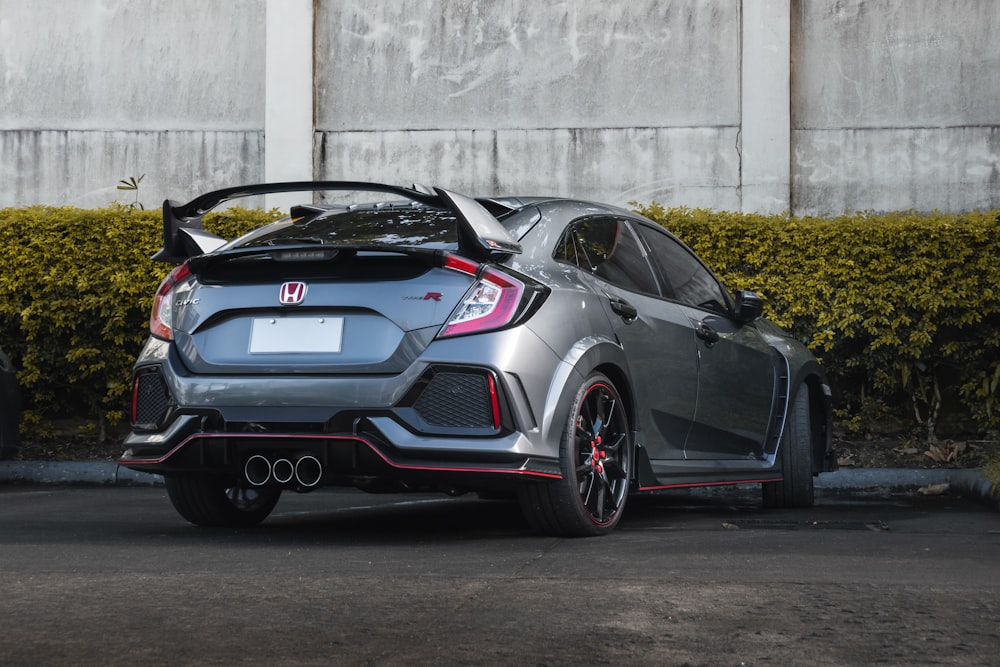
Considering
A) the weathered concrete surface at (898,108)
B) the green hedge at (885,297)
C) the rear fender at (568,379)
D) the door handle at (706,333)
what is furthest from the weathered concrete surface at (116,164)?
the rear fender at (568,379)

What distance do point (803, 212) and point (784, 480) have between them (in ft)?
16.4

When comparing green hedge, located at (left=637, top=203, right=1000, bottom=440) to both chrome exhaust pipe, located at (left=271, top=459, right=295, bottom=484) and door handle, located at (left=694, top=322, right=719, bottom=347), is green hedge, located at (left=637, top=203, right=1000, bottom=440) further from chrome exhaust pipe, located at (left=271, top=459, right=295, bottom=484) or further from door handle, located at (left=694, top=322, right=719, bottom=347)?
chrome exhaust pipe, located at (left=271, top=459, right=295, bottom=484)

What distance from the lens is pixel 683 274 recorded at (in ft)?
21.9

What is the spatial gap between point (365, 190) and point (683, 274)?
1919 mm

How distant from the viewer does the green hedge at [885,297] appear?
30.1 ft

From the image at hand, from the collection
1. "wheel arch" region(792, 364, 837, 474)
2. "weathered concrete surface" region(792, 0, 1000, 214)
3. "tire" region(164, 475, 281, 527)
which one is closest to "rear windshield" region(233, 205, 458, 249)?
"tire" region(164, 475, 281, 527)

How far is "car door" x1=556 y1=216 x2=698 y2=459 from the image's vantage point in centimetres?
568

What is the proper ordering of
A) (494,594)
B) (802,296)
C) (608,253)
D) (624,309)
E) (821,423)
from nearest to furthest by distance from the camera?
(494,594), (624,309), (608,253), (821,423), (802,296)

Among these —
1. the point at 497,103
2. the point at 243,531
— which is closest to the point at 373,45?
the point at 497,103

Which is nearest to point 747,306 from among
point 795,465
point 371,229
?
point 795,465

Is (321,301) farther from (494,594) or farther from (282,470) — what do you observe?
(494,594)

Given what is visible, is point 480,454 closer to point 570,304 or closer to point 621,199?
point 570,304

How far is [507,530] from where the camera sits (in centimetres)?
576

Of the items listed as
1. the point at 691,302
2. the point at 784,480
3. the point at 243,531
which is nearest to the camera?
the point at 243,531
